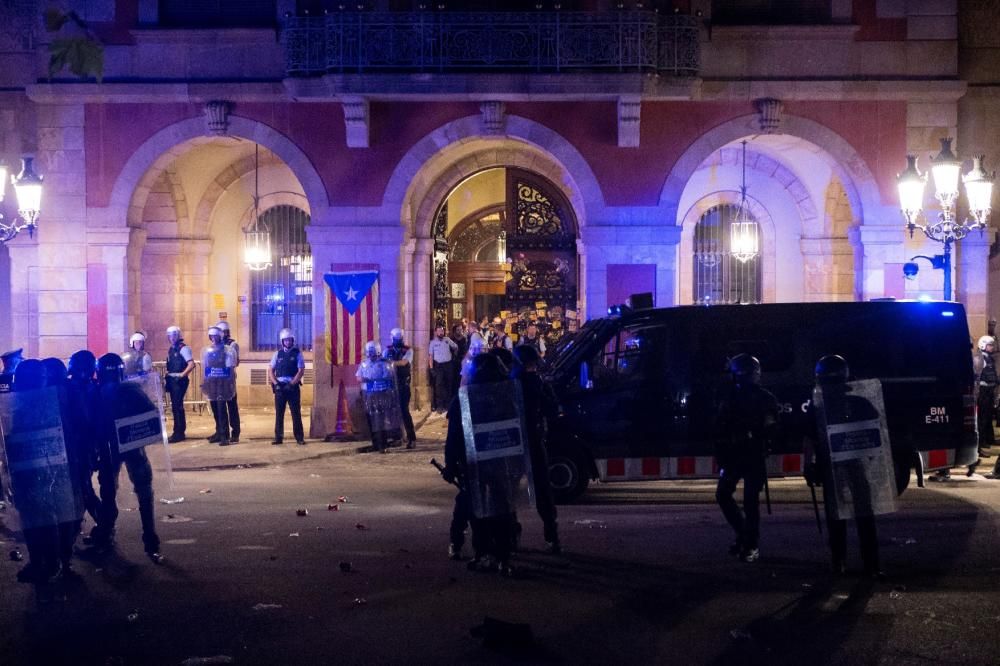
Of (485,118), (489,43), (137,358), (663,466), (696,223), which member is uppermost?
(489,43)

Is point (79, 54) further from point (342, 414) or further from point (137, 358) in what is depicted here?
point (342, 414)

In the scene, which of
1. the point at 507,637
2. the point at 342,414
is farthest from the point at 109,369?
the point at 342,414

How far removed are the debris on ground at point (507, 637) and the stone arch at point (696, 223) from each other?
17358 mm

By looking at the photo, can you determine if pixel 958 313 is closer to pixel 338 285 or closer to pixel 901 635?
pixel 901 635

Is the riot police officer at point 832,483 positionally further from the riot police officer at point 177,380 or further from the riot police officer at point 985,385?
the riot police officer at point 177,380

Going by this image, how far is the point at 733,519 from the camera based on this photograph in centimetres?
888

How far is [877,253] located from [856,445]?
1085 cm

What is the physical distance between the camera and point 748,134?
1845 centimetres

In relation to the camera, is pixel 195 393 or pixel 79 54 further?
pixel 195 393

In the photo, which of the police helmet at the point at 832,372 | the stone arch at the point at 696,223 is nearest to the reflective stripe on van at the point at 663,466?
the police helmet at the point at 832,372

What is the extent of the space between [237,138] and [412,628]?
13.5m

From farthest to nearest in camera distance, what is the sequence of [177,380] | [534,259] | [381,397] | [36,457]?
[534,259] → [177,380] → [381,397] → [36,457]

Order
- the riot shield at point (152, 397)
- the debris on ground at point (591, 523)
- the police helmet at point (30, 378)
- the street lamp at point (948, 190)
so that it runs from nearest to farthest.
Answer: the police helmet at point (30, 378), the riot shield at point (152, 397), the debris on ground at point (591, 523), the street lamp at point (948, 190)

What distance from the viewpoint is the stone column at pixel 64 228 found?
728 inches
